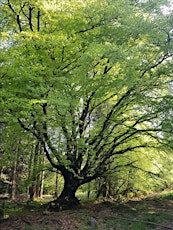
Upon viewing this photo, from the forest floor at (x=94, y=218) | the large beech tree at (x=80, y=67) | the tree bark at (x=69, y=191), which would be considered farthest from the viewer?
the tree bark at (x=69, y=191)

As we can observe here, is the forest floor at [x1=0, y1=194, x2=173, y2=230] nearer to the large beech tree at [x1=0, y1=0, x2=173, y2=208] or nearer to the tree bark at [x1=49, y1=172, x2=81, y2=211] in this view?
the tree bark at [x1=49, y1=172, x2=81, y2=211]

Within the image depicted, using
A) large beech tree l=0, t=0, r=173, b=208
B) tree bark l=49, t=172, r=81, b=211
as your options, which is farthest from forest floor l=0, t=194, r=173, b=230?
large beech tree l=0, t=0, r=173, b=208

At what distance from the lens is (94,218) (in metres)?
10.8

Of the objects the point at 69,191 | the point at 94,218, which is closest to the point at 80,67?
the point at 94,218

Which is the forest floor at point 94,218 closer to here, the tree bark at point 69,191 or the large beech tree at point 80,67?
the tree bark at point 69,191

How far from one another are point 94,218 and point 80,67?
19.9ft

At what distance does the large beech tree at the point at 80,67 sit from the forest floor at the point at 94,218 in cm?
164

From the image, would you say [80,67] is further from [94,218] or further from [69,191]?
[69,191]

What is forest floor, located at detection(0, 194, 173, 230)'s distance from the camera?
945cm

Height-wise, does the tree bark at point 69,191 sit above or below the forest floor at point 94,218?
above

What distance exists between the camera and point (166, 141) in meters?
12.1

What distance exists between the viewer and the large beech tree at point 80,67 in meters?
8.34

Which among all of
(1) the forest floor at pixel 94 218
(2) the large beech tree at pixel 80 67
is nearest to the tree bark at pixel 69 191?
(2) the large beech tree at pixel 80 67

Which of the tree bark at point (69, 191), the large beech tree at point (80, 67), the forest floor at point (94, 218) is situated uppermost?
the large beech tree at point (80, 67)
